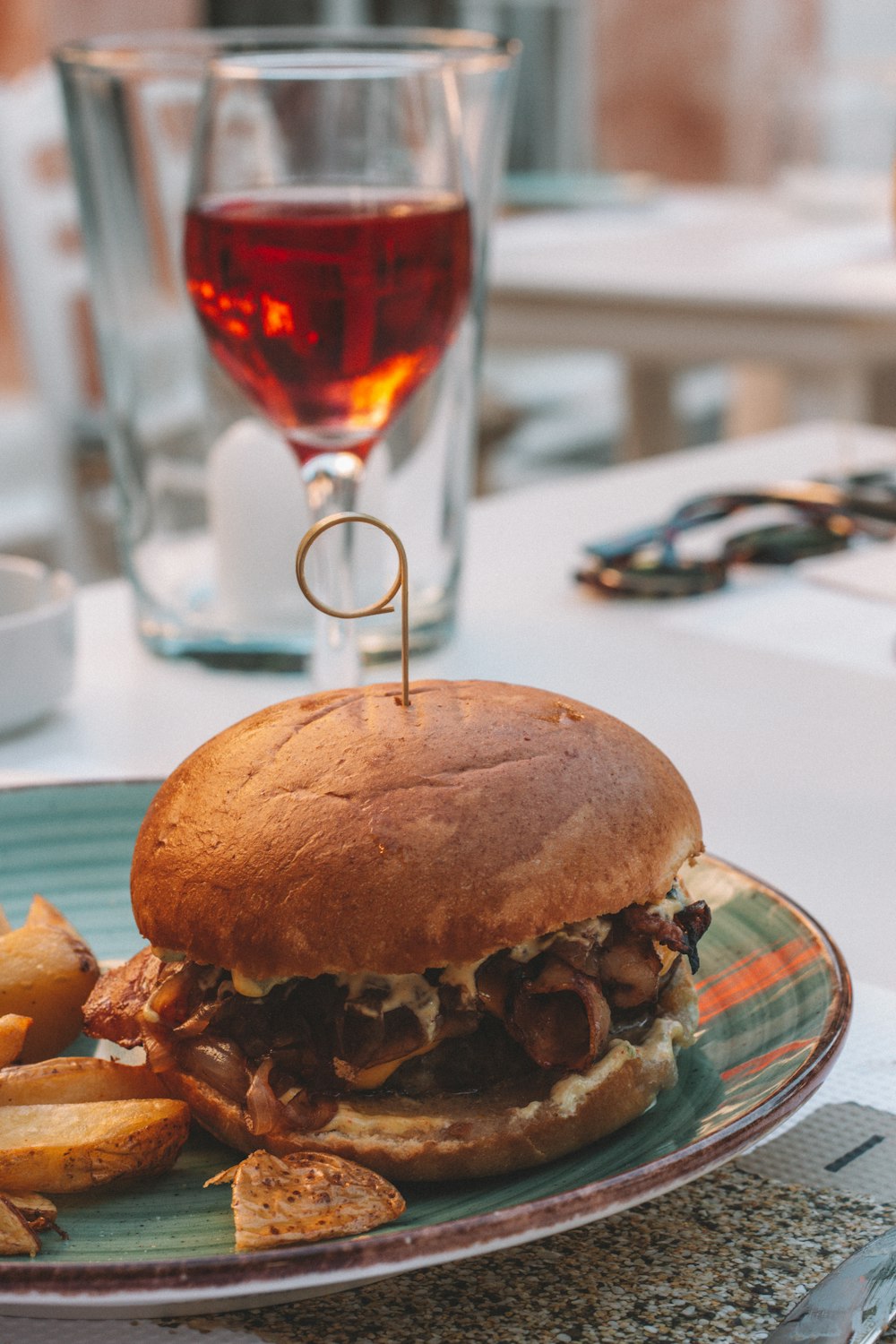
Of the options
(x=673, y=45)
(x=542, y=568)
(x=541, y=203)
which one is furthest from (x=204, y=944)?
(x=673, y=45)

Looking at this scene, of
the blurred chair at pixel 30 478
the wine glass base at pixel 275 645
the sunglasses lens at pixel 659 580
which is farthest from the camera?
the blurred chair at pixel 30 478

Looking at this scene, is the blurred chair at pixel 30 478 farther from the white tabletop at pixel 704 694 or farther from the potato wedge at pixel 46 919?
the potato wedge at pixel 46 919

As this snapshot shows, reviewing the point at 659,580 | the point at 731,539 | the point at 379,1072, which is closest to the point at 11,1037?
Result: the point at 379,1072

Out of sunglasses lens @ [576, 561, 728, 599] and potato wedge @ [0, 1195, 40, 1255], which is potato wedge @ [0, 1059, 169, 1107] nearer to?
potato wedge @ [0, 1195, 40, 1255]

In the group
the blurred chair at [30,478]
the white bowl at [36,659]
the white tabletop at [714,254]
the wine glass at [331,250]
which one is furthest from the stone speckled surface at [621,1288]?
the blurred chair at [30,478]

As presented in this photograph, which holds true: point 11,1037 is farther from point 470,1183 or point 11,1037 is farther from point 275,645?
point 275,645
